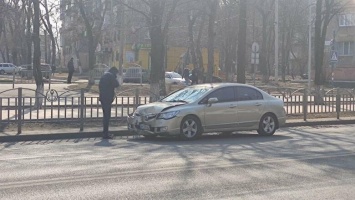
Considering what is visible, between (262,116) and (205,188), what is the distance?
7789 mm

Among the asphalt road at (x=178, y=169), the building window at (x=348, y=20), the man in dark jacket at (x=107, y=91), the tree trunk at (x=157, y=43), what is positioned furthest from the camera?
the building window at (x=348, y=20)

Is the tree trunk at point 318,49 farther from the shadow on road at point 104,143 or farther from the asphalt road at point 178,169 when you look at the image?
the shadow on road at point 104,143

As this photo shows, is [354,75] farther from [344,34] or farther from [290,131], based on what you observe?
[290,131]

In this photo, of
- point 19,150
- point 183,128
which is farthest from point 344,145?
point 19,150

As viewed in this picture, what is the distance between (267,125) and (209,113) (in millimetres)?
2087

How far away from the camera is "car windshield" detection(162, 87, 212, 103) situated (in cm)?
1430

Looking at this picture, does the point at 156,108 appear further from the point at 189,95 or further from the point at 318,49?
the point at 318,49

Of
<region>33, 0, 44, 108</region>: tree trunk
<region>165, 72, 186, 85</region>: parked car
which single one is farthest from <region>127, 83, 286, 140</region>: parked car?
<region>165, 72, 186, 85</region>: parked car

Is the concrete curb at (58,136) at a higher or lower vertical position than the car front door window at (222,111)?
lower

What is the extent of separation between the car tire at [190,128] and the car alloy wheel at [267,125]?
2080 millimetres

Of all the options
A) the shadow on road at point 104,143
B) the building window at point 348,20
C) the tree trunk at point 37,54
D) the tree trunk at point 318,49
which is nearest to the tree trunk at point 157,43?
the tree trunk at point 37,54

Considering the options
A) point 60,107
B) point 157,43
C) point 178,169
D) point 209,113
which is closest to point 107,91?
point 60,107

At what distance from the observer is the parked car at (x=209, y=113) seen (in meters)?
13.8

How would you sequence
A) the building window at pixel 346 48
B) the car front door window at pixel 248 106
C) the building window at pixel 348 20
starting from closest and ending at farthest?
the car front door window at pixel 248 106, the building window at pixel 346 48, the building window at pixel 348 20
